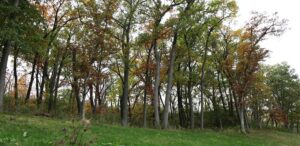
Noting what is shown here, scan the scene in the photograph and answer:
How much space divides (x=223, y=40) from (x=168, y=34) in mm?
12305

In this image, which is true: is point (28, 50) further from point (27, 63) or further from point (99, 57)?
point (27, 63)

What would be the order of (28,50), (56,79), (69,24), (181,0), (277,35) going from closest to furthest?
(28,50) → (181,0) → (277,35) → (69,24) → (56,79)

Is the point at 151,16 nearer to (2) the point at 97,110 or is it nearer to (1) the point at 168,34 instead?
(1) the point at 168,34

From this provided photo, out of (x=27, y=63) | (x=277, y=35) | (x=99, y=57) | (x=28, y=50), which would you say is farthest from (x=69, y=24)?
(x=277, y=35)

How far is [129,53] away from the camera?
33.5 metres

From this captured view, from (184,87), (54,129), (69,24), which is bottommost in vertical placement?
(54,129)

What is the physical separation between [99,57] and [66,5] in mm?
10356

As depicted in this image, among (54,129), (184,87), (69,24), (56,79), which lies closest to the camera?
(54,129)

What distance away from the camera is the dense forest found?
80.3 ft

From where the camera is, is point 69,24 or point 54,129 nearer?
point 54,129

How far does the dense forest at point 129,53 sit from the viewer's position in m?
24.5

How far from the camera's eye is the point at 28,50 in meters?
20.6

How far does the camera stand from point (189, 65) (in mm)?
40969

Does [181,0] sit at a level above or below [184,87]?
above
